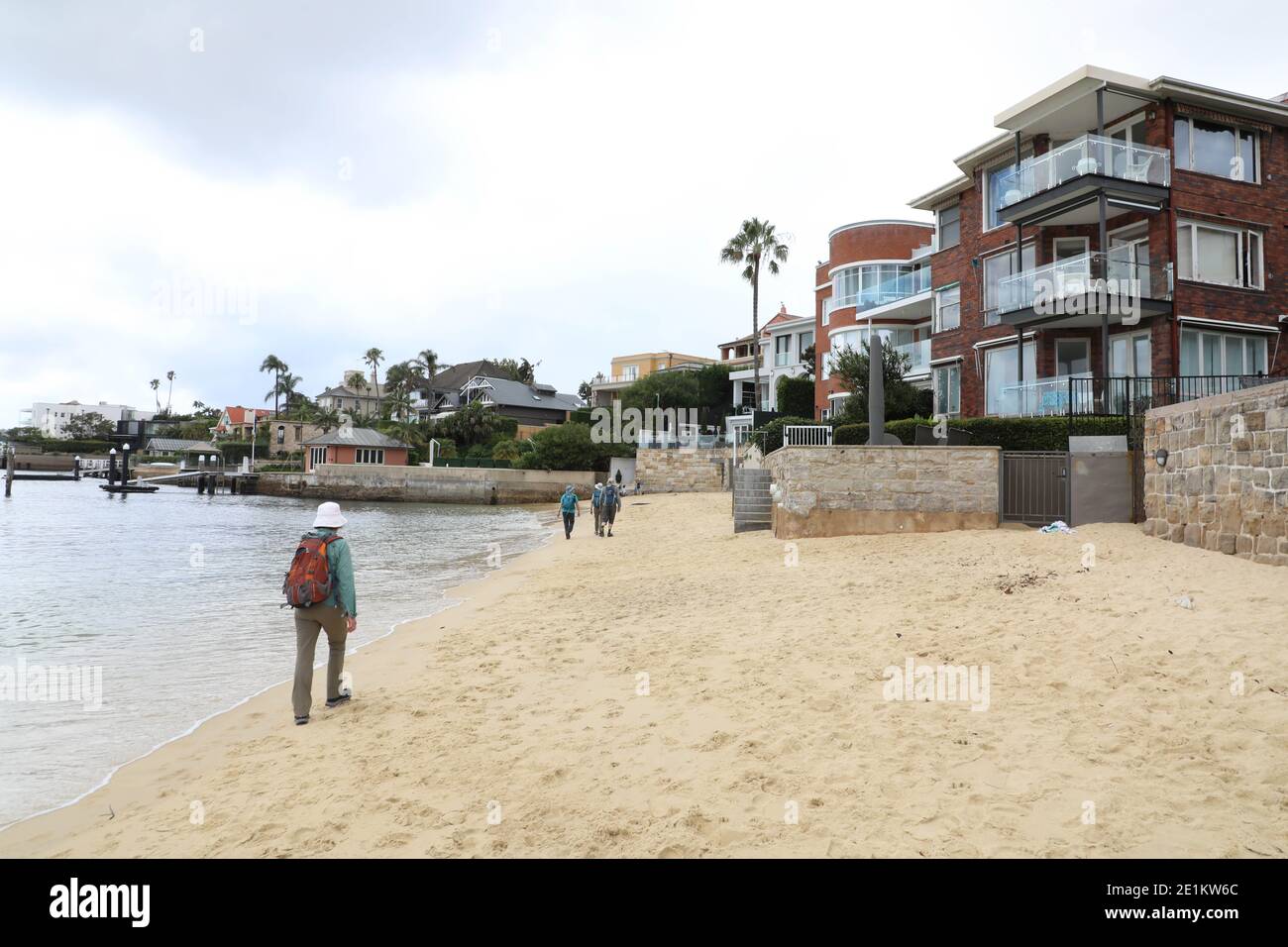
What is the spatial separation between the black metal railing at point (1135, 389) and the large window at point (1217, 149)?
20.7ft

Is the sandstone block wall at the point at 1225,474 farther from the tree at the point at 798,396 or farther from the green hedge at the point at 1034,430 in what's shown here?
the tree at the point at 798,396

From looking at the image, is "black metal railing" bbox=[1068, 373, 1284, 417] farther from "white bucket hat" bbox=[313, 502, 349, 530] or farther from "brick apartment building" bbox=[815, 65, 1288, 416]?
"white bucket hat" bbox=[313, 502, 349, 530]

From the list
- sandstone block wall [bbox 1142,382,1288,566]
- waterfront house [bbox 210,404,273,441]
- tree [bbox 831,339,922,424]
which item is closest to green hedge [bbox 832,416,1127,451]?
sandstone block wall [bbox 1142,382,1288,566]

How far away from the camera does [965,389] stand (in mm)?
28156

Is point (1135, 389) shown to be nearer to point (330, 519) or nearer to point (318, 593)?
point (330, 519)

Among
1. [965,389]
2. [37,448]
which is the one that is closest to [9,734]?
[965,389]

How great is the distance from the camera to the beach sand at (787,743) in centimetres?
457

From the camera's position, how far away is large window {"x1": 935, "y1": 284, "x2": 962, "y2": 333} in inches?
1152

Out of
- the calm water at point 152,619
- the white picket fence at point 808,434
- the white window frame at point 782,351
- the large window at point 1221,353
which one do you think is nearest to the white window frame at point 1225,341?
the large window at point 1221,353

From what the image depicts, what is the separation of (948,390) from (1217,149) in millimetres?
10537

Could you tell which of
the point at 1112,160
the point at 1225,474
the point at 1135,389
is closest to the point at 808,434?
the point at 1135,389

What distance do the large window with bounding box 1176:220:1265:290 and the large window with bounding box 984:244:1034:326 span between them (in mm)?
4389
